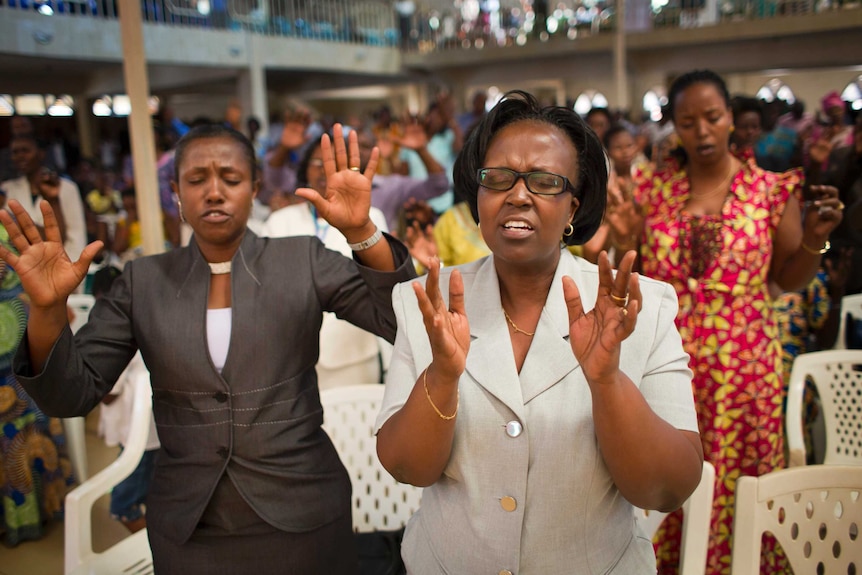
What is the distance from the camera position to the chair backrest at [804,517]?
62.0 inches

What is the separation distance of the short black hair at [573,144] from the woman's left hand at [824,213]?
3.27 ft

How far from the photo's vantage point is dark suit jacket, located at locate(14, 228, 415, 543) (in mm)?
1544

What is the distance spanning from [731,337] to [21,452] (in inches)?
107

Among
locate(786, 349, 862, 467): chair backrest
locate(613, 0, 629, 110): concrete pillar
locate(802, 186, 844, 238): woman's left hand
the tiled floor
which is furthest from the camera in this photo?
locate(613, 0, 629, 110): concrete pillar

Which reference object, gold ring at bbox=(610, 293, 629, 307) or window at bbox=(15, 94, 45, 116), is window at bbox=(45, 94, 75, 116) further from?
gold ring at bbox=(610, 293, 629, 307)

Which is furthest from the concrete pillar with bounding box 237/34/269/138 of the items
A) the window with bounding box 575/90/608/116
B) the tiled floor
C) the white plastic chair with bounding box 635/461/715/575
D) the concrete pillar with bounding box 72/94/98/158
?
the white plastic chair with bounding box 635/461/715/575

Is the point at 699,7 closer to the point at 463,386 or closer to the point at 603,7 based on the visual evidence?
the point at 603,7

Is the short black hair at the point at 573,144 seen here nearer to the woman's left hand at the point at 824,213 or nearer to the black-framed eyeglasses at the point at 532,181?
the black-framed eyeglasses at the point at 532,181

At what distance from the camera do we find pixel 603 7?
13727mm

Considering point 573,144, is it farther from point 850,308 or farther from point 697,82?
point 850,308

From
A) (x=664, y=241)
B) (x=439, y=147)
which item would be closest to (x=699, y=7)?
(x=439, y=147)

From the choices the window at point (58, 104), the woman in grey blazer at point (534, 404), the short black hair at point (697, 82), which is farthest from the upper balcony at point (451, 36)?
the woman in grey blazer at point (534, 404)

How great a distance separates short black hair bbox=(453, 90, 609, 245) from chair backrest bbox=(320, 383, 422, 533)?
3.43ft

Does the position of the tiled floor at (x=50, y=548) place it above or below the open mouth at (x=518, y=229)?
below
